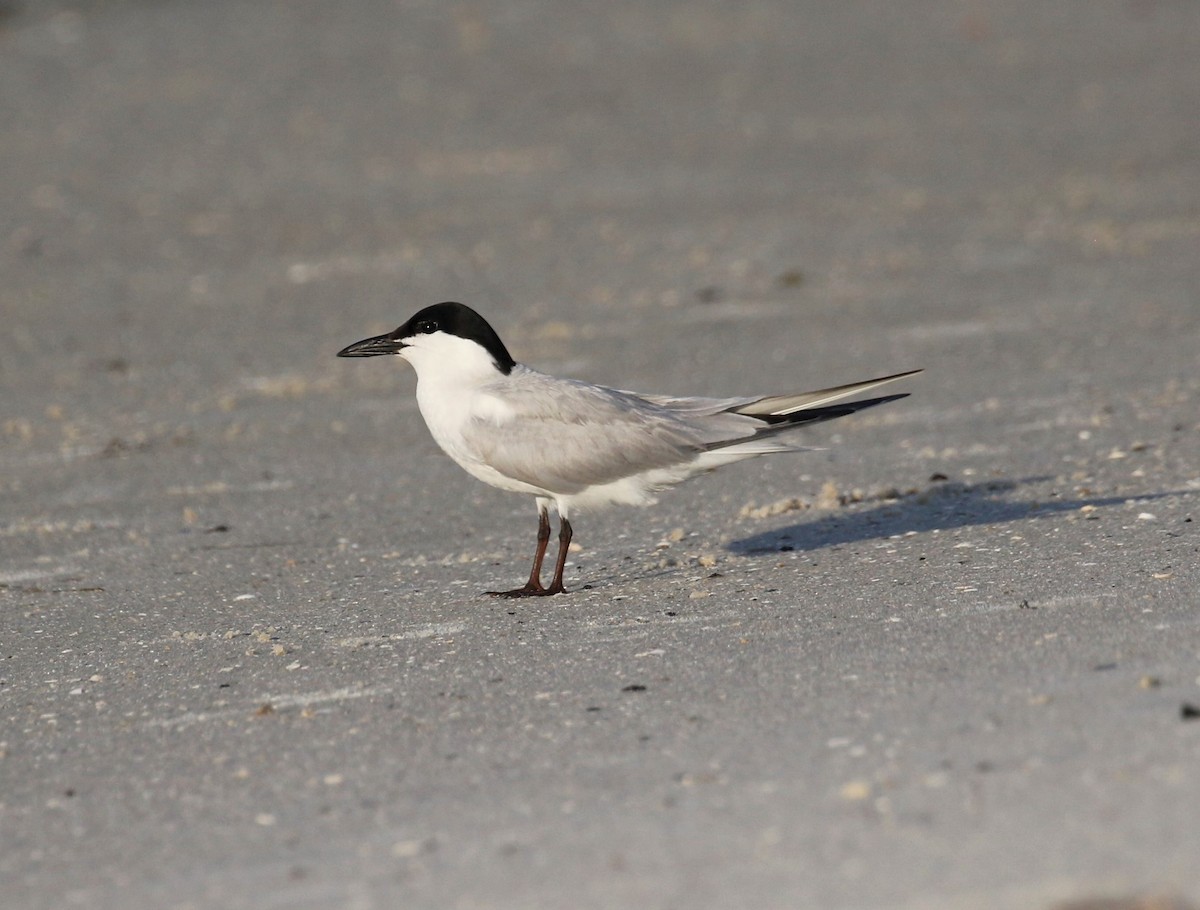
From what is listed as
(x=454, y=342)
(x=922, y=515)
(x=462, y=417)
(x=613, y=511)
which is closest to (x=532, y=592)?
(x=462, y=417)

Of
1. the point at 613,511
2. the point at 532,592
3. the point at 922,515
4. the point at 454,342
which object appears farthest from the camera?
the point at 613,511

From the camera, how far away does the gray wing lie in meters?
6.05

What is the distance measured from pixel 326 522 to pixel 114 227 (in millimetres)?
7127

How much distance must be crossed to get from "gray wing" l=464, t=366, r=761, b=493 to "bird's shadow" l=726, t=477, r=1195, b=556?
655 millimetres

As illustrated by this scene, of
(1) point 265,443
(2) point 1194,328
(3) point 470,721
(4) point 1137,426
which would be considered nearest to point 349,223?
(1) point 265,443

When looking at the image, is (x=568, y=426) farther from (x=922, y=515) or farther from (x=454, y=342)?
(x=922, y=515)

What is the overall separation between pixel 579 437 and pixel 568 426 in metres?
0.06

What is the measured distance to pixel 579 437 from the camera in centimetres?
607

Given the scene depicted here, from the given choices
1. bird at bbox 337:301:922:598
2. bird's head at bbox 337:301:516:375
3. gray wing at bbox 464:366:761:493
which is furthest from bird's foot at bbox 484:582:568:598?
bird's head at bbox 337:301:516:375

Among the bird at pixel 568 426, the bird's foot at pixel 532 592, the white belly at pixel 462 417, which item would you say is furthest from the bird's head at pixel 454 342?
the bird's foot at pixel 532 592

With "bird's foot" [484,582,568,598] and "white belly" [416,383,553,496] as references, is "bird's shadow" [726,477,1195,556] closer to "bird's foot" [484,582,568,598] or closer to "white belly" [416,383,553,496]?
"bird's foot" [484,582,568,598]

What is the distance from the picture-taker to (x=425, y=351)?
6.34 metres

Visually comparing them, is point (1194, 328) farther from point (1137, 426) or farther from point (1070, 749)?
point (1070, 749)

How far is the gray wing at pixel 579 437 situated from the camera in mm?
6047
